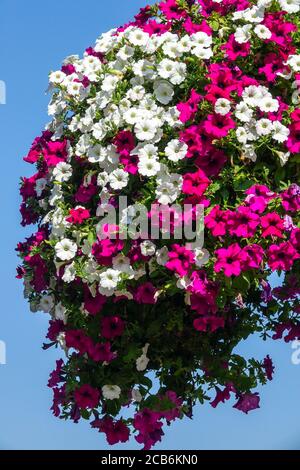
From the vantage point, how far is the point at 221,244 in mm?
6316

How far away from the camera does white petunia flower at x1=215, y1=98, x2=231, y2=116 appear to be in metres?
6.39

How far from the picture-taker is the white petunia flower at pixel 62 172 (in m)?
7.15

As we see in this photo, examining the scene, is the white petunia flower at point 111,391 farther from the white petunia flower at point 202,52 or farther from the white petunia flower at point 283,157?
the white petunia flower at point 202,52

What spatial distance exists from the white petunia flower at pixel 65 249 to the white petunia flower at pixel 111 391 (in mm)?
1042

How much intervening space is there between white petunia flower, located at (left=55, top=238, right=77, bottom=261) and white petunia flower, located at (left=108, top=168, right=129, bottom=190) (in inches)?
23.3

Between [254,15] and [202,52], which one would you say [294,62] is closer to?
[254,15]

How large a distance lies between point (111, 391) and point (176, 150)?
1.93 metres

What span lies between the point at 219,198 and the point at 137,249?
697 millimetres

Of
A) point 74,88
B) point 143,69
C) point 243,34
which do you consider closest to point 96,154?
point 143,69

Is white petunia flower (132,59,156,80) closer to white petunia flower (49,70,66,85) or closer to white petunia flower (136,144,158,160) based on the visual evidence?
white petunia flower (136,144,158,160)

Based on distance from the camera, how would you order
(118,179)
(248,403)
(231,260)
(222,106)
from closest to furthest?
(231,260) → (222,106) → (118,179) → (248,403)

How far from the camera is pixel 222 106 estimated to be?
6402 mm

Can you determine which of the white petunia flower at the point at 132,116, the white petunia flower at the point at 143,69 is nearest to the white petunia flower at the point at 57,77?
the white petunia flower at the point at 143,69

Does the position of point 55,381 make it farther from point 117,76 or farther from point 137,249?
point 117,76
